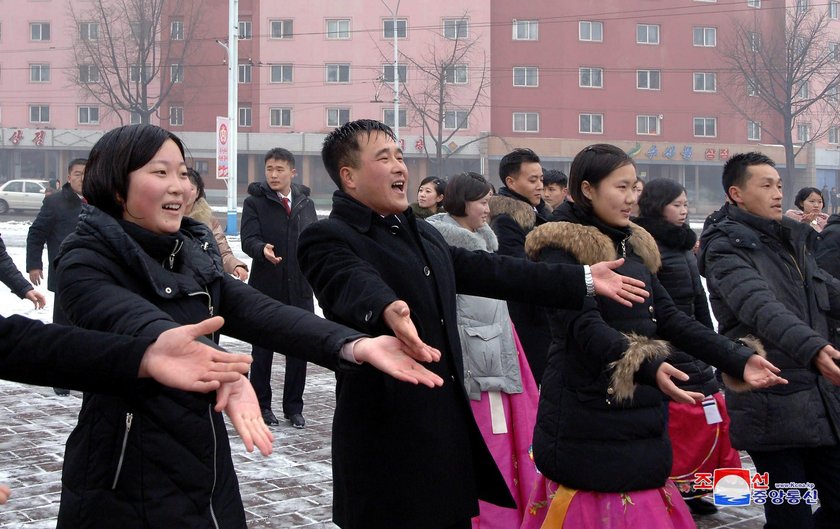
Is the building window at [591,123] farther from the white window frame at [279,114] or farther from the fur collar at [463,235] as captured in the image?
the fur collar at [463,235]

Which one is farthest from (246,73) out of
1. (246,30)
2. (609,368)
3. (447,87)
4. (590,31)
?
(609,368)

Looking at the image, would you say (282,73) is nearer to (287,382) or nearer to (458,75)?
(458,75)

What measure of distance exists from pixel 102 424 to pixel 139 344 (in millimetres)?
645

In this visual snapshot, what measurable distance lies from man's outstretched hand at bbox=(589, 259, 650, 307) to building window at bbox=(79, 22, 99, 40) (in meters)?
57.8

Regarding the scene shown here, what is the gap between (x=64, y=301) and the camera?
3006mm

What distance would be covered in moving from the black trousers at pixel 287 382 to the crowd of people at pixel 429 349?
2.56 metres

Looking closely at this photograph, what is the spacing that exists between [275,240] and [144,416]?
17.9 ft

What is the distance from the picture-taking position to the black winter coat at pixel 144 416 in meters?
2.93

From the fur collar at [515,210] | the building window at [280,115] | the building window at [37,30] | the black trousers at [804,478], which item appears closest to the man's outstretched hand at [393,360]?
the black trousers at [804,478]

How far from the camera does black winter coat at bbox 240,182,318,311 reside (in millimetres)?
8320

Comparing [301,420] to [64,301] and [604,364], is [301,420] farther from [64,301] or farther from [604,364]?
[64,301]

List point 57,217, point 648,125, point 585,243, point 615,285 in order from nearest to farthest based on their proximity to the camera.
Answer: point 615,285 < point 585,243 < point 57,217 < point 648,125

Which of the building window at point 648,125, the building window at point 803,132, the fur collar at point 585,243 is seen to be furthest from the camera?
the building window at point 803,132

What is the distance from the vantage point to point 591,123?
191 feet
